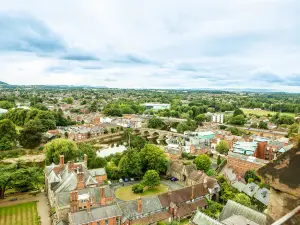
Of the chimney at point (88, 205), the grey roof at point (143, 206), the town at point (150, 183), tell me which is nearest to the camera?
the town at point (150, 183)

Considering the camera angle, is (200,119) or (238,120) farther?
(200,119)

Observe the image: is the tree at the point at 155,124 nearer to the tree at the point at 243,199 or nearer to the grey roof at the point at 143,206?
the tree at the point at 243,199

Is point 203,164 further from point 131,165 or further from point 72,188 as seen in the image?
point 72,188

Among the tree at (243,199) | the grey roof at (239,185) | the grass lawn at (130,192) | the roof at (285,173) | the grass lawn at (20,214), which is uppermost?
the roof at (285,173)

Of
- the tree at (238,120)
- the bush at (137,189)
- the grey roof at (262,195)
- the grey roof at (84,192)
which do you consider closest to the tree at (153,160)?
the bush at (137,189)

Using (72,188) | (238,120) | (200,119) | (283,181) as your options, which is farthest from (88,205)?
(200,119)

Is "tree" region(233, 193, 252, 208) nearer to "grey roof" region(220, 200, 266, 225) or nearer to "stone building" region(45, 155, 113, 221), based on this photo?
"grey roof" region(220, 200, 266, 225)
